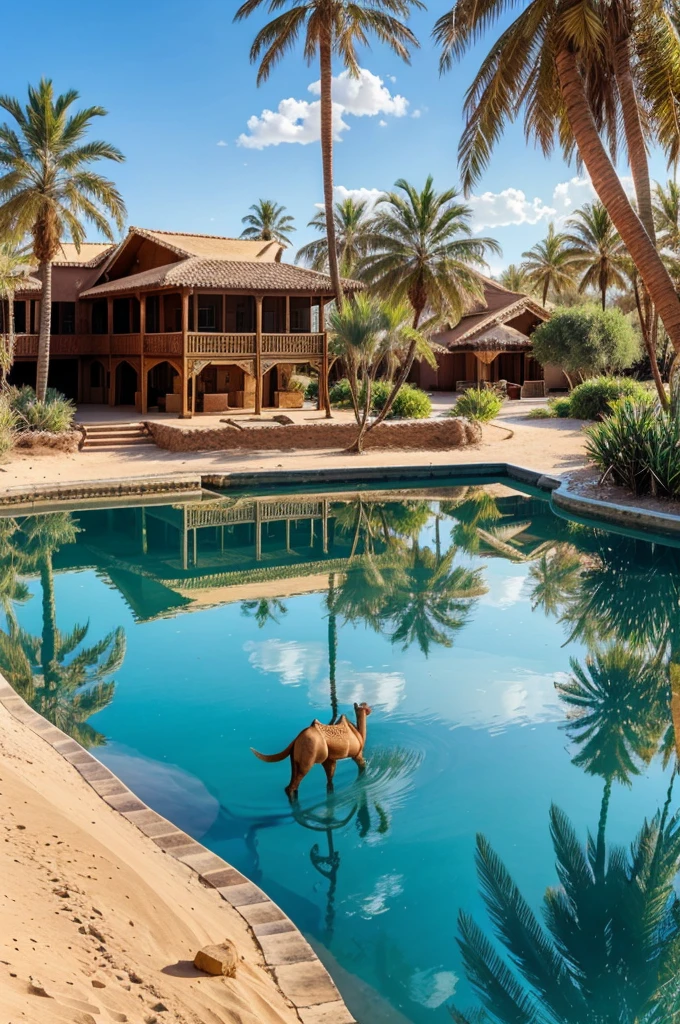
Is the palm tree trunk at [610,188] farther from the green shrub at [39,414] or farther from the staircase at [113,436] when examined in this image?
the green shrub at [39,414]

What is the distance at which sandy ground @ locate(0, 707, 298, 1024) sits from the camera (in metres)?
3.90

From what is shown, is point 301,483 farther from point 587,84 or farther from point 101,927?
point 101,927

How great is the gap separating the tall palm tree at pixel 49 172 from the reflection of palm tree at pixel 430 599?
15.0 meters

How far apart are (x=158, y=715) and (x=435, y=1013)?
468 centimetres

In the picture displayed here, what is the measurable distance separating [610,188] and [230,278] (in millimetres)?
15213

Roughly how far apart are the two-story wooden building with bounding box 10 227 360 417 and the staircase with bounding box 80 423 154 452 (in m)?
2.32

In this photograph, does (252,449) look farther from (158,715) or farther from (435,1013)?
(435,1013)

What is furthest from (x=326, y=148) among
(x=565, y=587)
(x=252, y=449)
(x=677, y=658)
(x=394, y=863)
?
(x=394, y=863)

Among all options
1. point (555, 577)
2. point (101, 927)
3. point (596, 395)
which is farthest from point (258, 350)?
point (101, 927)

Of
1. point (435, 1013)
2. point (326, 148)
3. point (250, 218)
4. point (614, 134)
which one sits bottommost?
point (435, 1013)

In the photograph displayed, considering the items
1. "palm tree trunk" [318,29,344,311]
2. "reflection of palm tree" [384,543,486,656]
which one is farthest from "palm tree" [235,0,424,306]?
"reflection of palm tree" [384,543,486,656]

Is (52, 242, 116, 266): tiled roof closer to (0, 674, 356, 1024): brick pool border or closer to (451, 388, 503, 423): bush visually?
(451, 388, 503, 423): bush

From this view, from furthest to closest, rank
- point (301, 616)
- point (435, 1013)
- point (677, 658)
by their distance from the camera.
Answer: point (301, 616) < point (677, 658) < point (435, 1013)

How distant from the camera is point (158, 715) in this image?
9.36 metres
